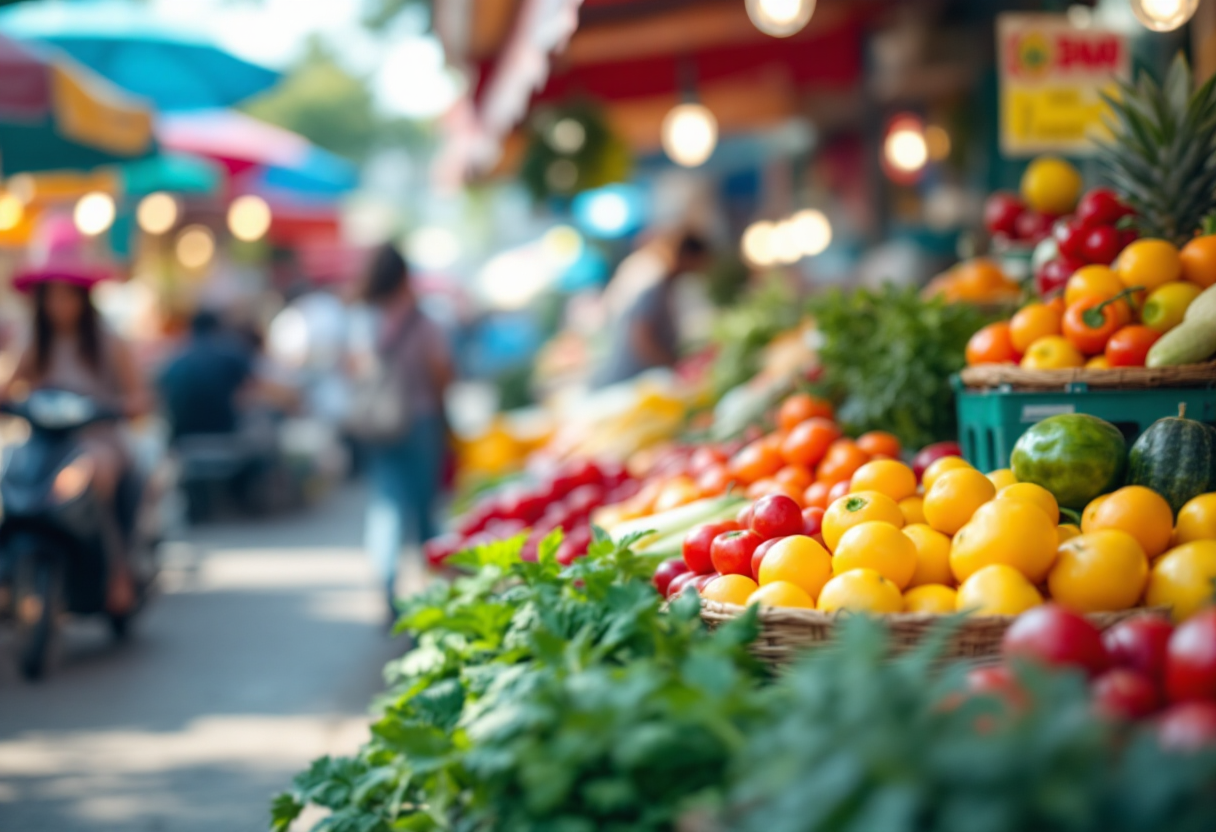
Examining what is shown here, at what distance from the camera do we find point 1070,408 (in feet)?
11.2

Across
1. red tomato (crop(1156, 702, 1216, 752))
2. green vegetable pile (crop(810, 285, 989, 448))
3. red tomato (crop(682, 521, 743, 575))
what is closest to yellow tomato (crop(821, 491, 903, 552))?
red tomato (crop(682, 521, 743, 575))

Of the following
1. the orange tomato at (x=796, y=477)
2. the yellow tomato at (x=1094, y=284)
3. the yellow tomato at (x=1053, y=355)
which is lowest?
the orange tomato at (x=796, y=477)

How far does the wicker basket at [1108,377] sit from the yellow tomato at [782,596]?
1145 mm

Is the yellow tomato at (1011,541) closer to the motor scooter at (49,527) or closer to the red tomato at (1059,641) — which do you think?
the red tomato at (1059,641)

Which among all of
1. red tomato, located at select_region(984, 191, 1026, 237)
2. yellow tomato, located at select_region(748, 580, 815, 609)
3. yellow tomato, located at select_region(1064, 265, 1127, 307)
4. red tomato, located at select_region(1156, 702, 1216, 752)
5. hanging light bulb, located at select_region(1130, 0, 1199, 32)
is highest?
hanging light bulb, located at select_region(1130, 0, 1199, 32)

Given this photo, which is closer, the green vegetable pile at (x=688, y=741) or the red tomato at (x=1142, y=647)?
the green vegetable pile at (x=688, y=741)

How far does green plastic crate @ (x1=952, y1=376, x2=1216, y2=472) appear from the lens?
130 inches

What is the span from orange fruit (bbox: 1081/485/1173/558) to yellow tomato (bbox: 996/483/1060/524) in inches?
4.5

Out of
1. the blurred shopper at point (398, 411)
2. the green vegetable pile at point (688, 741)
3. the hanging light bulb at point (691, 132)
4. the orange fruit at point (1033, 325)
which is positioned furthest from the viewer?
the hanging light bulb at point (691, 132)

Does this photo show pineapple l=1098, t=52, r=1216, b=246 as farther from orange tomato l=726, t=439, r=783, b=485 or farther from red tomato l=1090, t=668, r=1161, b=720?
red tomato l=1090, t=668, r=1161, b=720

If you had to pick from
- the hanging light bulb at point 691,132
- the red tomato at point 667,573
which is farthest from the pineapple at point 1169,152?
the hanging light bulb at point 691,132

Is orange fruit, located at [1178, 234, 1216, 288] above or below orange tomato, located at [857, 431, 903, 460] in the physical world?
above

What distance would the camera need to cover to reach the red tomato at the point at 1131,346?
3.38 metres

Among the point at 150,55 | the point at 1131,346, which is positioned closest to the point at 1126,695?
the point at 1131,346
